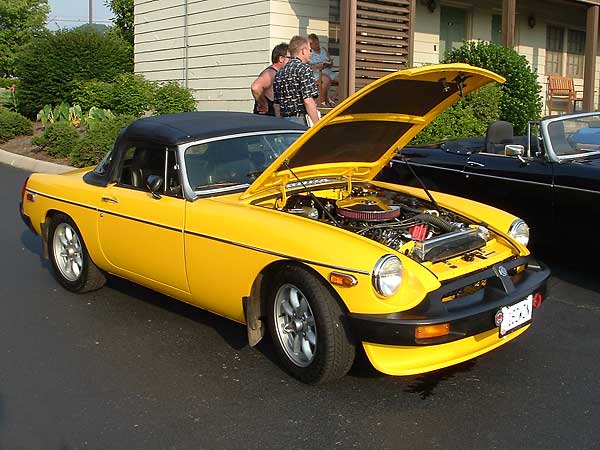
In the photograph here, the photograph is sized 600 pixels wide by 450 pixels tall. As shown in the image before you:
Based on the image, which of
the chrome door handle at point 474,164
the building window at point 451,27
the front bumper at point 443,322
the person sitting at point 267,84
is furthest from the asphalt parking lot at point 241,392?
the building window at point 451,27

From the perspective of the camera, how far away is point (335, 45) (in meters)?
13.8

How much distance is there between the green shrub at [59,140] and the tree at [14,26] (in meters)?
31.1

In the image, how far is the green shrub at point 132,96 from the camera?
14727mm

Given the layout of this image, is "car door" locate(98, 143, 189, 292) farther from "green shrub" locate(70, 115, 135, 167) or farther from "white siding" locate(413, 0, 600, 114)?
"white siding" locate(413, 0, 600, 114)

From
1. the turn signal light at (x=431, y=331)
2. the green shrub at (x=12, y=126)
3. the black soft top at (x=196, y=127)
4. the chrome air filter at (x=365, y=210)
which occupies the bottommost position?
the turn signal light at (x=431, y=331)

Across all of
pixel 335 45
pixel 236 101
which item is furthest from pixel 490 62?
pixel 236 101

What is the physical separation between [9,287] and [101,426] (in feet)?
8.96

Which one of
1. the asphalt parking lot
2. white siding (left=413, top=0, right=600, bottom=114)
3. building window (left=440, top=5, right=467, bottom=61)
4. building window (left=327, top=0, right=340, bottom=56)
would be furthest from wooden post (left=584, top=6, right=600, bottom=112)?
the asphalt parking lot

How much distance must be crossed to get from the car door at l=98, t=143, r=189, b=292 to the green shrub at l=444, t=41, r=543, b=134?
27.7 feet

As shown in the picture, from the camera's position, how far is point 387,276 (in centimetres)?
343

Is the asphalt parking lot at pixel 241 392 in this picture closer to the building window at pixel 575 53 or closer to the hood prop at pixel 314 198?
the hood prop at pixel 314 198

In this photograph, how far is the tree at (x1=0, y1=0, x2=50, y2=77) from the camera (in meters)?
42.5

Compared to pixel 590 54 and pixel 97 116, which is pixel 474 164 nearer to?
pixel 97 116

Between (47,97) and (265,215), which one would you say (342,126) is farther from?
(47,97)
